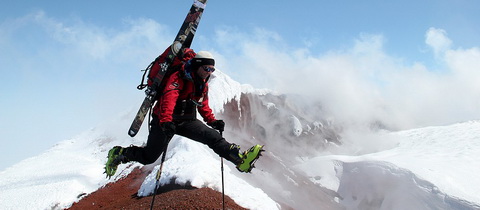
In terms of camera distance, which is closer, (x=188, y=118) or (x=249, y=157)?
(x=249, y=157)

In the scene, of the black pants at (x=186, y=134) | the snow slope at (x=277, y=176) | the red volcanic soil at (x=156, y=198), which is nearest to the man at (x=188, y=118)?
the black pants at (x=186, y=134)

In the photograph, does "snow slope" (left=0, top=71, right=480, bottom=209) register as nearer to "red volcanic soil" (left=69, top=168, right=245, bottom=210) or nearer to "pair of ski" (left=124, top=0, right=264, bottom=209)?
"red volcanic soil" (left=69, top=168, right=245, bottom=210)

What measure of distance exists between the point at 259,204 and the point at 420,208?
1428cm

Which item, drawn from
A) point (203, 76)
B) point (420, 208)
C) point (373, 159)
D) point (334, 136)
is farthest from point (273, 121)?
point (203, 76)

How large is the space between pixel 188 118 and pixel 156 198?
4832 millimetres

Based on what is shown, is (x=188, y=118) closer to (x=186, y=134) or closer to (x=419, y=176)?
(x=186, y=134)

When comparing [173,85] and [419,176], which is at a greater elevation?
[419,176]

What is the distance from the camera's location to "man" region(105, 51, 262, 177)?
487 centimetres

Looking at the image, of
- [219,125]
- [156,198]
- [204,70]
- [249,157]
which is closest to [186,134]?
[219,125]

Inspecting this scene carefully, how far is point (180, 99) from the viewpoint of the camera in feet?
18.1

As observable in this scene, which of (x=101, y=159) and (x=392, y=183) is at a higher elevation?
(x=392, y=183)

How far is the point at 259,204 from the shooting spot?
10.4 meters

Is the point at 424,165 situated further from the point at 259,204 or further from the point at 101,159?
the point at 101,159

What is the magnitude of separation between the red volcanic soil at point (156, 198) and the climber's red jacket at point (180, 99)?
3.36 m
